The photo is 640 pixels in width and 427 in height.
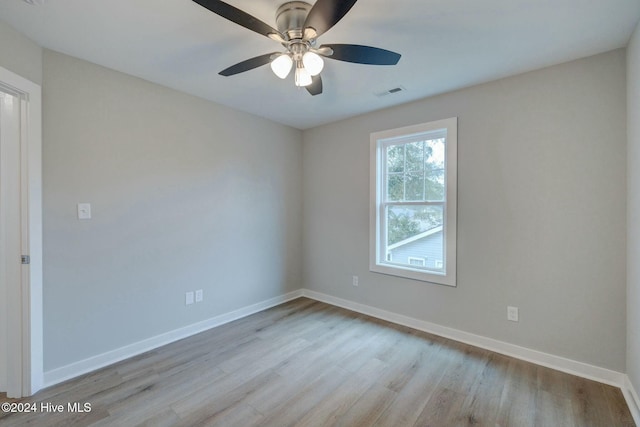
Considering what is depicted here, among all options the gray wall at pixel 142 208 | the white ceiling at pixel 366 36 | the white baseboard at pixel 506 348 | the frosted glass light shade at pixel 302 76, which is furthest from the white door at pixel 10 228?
the white baseboard at pixel 506 348

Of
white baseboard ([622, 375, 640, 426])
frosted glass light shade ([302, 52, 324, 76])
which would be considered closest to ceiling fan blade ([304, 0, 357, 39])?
frosted glass light shade ([302, 52, 324, 76])

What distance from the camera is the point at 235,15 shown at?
134 cm

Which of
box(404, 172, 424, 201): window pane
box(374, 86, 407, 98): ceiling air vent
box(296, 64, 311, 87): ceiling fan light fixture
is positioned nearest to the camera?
box(296, 64, 311, 87): ceiling fan light fixture

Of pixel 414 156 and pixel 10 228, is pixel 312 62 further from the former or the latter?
pixel 10 228

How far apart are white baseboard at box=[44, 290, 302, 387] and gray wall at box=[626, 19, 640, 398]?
10.9ft

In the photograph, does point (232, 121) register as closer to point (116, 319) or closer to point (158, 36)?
point (158, 36)

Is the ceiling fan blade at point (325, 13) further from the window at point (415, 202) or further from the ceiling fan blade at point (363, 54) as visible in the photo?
the window at point (415, 202)

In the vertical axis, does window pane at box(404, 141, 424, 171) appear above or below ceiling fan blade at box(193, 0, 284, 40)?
below

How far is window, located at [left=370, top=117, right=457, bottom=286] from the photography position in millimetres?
2842

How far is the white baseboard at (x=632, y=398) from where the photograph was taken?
68.3 inches

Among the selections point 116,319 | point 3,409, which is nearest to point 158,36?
point 116,319

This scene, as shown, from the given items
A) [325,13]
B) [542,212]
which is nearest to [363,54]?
[325,13]

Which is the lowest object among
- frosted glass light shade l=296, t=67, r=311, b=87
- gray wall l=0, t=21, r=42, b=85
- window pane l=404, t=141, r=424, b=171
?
window pane l=404, t=141, r=424, b=171

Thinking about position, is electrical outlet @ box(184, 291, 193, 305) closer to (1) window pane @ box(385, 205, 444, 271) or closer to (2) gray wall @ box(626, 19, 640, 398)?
(1) window pane @ box(385, 205, 444, 271)
